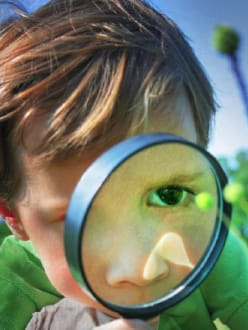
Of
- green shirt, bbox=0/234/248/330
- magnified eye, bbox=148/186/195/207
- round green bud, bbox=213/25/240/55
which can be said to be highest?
round green bud, bbox=213/25/240/55

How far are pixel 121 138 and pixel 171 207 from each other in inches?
7.6

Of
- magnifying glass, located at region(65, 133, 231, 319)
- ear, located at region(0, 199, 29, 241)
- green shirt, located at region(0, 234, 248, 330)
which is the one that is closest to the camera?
magnifying glass, located at region(65, 133, 231, 319)

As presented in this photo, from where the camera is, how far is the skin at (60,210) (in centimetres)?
127

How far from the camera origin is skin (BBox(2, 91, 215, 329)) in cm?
127

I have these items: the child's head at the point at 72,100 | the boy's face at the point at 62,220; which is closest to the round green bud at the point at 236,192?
the boy's face at the point at 62,220

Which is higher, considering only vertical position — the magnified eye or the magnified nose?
the magnified eye

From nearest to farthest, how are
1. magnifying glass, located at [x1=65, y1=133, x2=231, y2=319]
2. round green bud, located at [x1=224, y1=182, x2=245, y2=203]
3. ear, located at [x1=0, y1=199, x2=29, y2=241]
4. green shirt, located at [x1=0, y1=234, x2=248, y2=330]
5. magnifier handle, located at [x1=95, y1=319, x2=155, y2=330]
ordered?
round green bud, located at [x1=224, y1=182, x2=245, y2=203] → magnifying glass, located at [x1=65, y1=133, x2=231, y2=319] → magnifier handle, located at [x1=95, y1=319, x2=155, y2=330] → ear, located at [x1=0, y1=199, x2=29, y2=241] → green shirt, located at [x1=0, y1=234, x2=248, y2=330]

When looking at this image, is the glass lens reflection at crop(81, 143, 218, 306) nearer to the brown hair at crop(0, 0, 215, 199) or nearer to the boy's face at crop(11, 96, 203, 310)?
the boy's face at crop(11, 96, 203, 310)

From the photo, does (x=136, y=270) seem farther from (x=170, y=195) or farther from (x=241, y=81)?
(x=241, y=81)

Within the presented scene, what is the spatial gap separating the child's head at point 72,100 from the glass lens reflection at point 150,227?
0.16 m

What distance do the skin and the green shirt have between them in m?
0.44

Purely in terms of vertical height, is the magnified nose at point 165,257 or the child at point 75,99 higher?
the child at point 75,99

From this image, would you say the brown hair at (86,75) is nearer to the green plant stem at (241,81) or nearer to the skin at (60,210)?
the skin at (60,210)

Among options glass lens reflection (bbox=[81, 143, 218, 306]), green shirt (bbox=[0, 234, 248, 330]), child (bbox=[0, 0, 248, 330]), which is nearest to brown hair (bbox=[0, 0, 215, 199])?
child (bbox=[0, 0, 248, 330])
